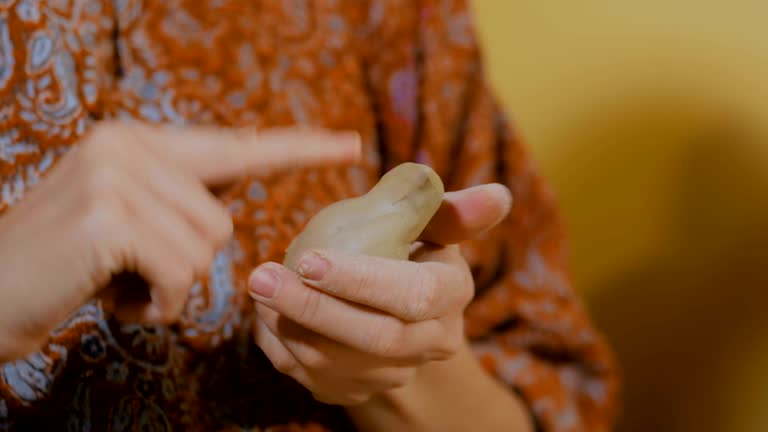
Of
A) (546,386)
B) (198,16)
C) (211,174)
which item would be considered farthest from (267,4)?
(546,386)

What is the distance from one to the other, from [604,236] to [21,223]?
0.59m

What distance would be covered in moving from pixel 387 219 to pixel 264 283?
0.05 metres

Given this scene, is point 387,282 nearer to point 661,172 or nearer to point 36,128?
point 36,128

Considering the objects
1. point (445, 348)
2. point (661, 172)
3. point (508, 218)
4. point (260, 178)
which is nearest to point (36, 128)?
point (260, 178)

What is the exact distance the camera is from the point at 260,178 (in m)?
0.44

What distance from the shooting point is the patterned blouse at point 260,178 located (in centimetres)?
37

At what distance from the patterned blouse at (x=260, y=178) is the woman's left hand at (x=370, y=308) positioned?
0.08 metres

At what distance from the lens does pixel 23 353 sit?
0.90 ft

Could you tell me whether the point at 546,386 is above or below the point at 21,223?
below

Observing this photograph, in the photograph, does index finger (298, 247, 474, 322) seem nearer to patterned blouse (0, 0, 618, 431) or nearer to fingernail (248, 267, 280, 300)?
fingernail (248, 267, 280, 300)

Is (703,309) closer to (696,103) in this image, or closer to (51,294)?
(696,103)

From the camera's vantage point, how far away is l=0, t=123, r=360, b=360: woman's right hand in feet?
0.83

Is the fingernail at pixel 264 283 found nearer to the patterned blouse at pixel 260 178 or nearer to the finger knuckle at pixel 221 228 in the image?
the finger knuckle at pixel 221 228

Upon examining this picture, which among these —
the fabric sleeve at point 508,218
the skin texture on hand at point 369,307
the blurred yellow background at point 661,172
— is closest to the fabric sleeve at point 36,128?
the skin texture on hand at point 369,307
